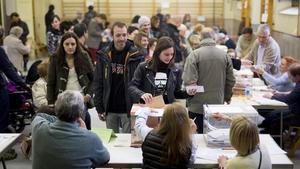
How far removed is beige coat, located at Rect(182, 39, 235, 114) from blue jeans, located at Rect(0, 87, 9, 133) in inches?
84.3

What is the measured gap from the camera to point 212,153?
3277 mm

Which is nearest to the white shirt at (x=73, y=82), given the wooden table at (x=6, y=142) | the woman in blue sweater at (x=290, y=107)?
the wooden table at (x=6, y=142)

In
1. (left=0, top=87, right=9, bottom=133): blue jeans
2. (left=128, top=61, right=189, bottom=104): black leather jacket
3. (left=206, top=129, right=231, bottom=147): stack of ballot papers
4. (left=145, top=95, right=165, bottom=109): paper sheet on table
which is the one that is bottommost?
(left=0, top=87, right=9, bottom=133): blue jeans

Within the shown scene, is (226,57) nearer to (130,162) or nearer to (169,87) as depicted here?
(169,87)

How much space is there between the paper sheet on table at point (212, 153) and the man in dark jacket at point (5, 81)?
8.40 feet

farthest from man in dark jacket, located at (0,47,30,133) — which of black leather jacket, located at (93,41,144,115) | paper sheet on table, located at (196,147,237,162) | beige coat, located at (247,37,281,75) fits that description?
beige coat, located at (247,37,281,75)

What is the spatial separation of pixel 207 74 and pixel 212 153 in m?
1.31

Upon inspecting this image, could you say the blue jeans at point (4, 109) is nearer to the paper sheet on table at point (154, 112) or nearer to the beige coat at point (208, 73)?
the beige coat at point (208, 73)

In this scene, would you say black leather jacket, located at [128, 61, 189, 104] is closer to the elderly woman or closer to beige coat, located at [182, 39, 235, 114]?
beige coat, located at [182, 39, 235, 114]

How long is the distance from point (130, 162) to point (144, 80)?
0.99 metres

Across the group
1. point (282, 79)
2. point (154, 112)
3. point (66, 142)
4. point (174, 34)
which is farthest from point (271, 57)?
point (66, 142)

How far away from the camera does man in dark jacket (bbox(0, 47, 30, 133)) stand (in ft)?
16.3

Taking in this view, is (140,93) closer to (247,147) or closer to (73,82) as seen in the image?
(73,82)

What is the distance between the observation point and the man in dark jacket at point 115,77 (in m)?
4.08
